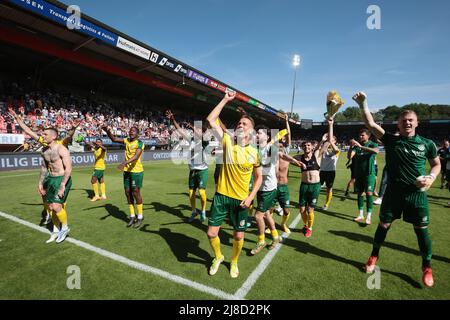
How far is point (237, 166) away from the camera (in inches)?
144

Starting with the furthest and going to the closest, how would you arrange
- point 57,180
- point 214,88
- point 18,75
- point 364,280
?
point 214,88
point 18,75
point 57,180
point 364,280

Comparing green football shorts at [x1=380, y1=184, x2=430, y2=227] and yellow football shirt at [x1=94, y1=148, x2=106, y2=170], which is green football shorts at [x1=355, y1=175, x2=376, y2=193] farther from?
yellow football shirt at [x1=94, y1=148, x2=106, y2=170]

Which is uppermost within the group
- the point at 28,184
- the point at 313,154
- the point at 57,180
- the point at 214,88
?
the point at 214,88

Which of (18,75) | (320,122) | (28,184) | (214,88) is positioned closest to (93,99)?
(18,75)

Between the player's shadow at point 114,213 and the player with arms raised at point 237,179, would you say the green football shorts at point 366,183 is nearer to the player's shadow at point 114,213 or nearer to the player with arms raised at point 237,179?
the player with arms raised at point 237,179

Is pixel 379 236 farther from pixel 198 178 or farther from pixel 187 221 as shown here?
pixel 187 221

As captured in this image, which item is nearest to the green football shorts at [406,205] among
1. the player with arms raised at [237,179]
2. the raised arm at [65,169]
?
the player with arms raised at [237,179]

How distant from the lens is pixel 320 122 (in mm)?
65500

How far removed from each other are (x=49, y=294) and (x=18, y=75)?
27.4 m

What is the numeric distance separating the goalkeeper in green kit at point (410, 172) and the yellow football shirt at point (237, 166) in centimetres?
189

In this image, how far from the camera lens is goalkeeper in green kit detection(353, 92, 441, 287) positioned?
360 centimetres

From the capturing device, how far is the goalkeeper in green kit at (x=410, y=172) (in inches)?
A: 142

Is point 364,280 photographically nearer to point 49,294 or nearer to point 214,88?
point 49,294
